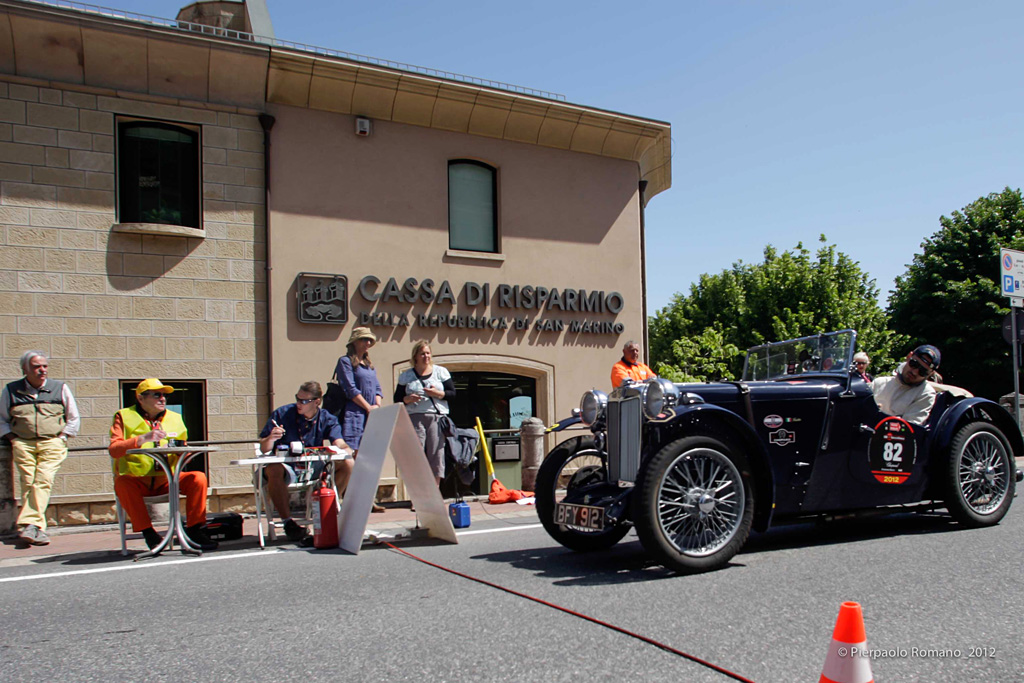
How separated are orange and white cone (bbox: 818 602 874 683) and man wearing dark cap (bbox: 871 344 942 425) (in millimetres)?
4388

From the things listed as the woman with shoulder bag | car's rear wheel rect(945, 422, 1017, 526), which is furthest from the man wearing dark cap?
the woman with shoulder bag

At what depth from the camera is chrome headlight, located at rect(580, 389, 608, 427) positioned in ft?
20.2

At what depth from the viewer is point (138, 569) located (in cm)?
641

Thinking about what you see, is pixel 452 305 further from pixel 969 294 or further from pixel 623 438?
pixel 969 294

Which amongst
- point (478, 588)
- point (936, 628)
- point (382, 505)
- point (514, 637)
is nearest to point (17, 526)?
point (382, 505)

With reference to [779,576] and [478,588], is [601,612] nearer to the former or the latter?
[478,588]

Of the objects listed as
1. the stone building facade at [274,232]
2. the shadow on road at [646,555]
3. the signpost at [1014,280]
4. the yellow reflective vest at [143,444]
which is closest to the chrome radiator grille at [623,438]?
the shadow on road at [646,555]

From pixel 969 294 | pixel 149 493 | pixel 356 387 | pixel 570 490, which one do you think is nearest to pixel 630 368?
pixel 356 387

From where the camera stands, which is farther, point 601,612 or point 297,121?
point 297,121

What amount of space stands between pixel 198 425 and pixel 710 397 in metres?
7.64

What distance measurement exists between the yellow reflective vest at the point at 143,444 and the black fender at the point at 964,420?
6.23 metres

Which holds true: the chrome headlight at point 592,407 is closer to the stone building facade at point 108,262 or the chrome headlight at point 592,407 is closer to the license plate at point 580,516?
the license plate at point 580,516

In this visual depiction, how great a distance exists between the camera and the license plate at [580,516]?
5410 millimetres

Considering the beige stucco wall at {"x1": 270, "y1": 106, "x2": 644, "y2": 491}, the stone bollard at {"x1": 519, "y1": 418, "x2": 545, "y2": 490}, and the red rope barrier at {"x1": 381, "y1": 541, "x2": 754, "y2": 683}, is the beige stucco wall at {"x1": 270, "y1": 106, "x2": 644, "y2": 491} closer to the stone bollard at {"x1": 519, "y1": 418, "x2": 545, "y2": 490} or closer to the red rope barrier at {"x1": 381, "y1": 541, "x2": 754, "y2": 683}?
the stone bollard at {"x1": 519, "y1": 418, "x2": 545, "y2": 490}
